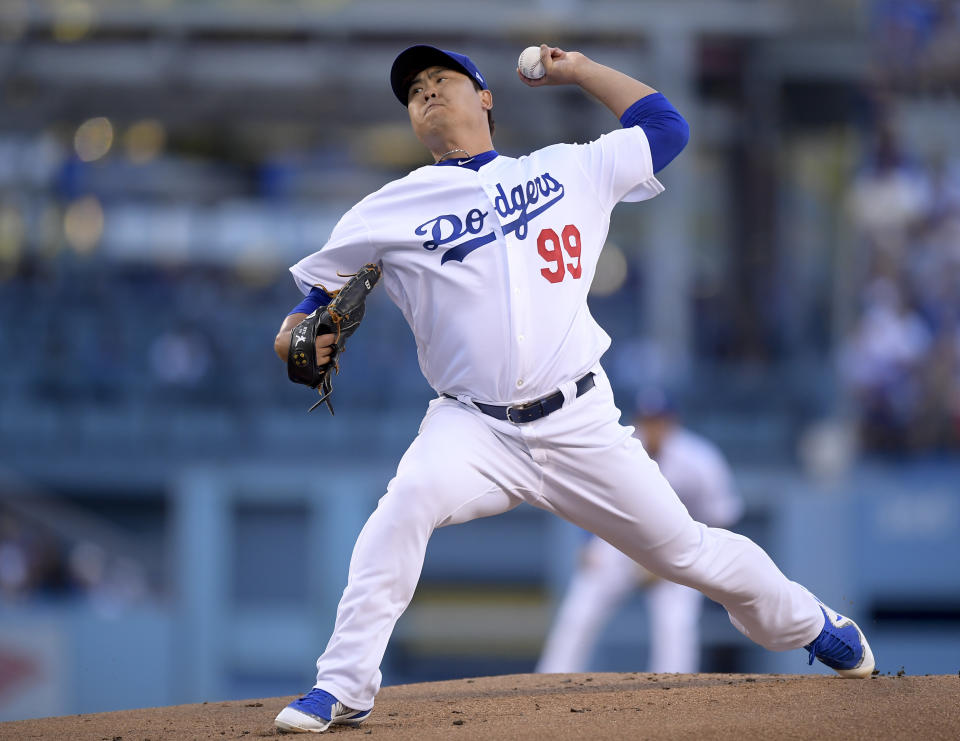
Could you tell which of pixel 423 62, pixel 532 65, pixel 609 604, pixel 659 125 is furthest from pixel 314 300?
pixel 609 604

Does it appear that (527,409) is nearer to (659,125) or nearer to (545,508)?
(545,508)

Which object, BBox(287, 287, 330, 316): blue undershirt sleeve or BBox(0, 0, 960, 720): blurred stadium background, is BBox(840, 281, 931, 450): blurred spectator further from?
BBox(287, 287, 330, 316): blue undershirt sleeve

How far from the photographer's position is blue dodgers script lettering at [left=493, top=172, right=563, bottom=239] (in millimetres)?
2699

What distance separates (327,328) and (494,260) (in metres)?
0.40

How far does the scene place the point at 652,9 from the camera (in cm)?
1029

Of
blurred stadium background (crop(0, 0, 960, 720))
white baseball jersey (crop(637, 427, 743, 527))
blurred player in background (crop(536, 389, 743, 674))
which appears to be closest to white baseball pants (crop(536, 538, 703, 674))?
blurred player in background (crop(536, 389, 743, 674))

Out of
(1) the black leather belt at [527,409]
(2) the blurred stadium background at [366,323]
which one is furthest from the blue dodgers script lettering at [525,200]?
(2) the blurred stadium background at [366,323]

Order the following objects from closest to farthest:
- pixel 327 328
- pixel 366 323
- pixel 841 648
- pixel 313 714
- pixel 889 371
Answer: pixel 313 714 < pixel 327 328 < pixel 841 648 < pixel 889 371 < pixel 366 323

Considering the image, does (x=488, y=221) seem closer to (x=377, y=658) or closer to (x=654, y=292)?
(x=377, y=658)

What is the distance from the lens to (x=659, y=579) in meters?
5.48

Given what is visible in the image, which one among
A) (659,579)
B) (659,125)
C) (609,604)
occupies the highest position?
(659,125)

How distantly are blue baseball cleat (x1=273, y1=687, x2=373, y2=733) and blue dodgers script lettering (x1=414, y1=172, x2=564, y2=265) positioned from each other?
976mm

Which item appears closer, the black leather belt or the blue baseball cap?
the black leather belt

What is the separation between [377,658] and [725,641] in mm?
6966
